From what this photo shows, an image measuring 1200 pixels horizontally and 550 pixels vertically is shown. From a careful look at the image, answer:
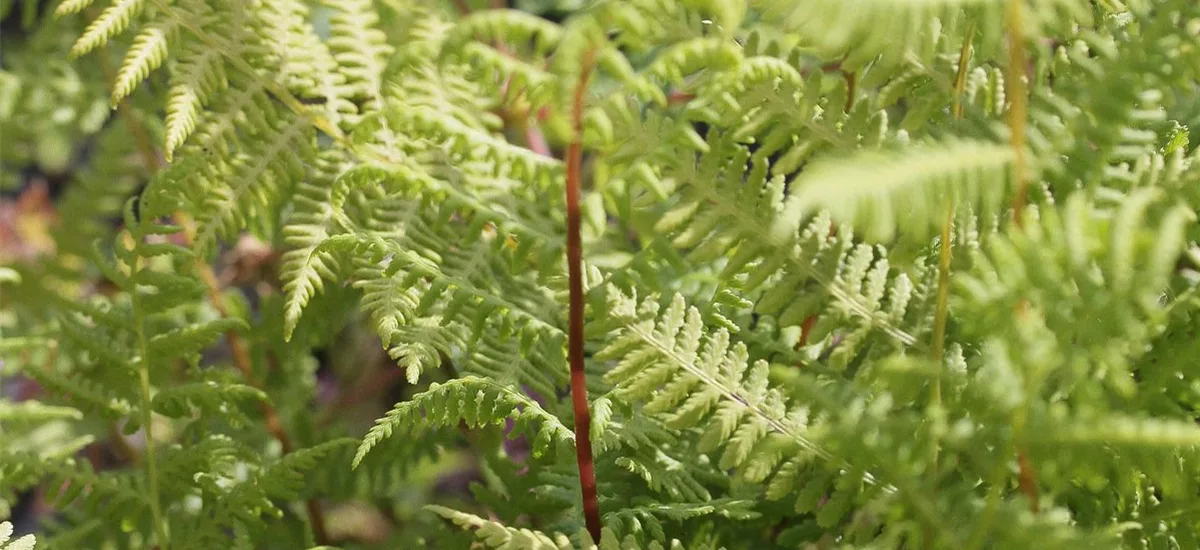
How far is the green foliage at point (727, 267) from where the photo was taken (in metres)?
0.49

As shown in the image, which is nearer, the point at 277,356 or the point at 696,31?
the point at 696,31

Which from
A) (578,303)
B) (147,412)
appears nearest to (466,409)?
(578,303)

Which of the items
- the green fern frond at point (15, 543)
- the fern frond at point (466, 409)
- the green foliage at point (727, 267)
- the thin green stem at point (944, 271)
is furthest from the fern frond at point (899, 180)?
the green fern frond at point (15, 543)

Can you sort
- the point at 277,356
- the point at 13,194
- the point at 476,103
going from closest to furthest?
the point at 476,103
the point at 277,356
the point at 13,194

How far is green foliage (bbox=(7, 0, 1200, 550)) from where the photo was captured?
491 mm

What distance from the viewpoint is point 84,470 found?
0.86m

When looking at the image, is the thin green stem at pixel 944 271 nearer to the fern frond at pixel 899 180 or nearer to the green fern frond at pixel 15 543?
the fern frond at pixel 899 180

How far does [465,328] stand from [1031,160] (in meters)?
0.45

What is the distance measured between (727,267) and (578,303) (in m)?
0.11

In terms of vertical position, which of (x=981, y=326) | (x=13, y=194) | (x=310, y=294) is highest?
(x=981, y=326)

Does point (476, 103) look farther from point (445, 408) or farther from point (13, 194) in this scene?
point (13, 194)

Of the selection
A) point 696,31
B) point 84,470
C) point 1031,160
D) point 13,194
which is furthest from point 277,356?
point 13,194

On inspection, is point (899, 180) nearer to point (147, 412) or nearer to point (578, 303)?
point (578, 303)

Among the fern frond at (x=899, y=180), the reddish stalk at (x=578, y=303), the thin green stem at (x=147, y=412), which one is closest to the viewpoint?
the fern frond at (x=899, y=180)
